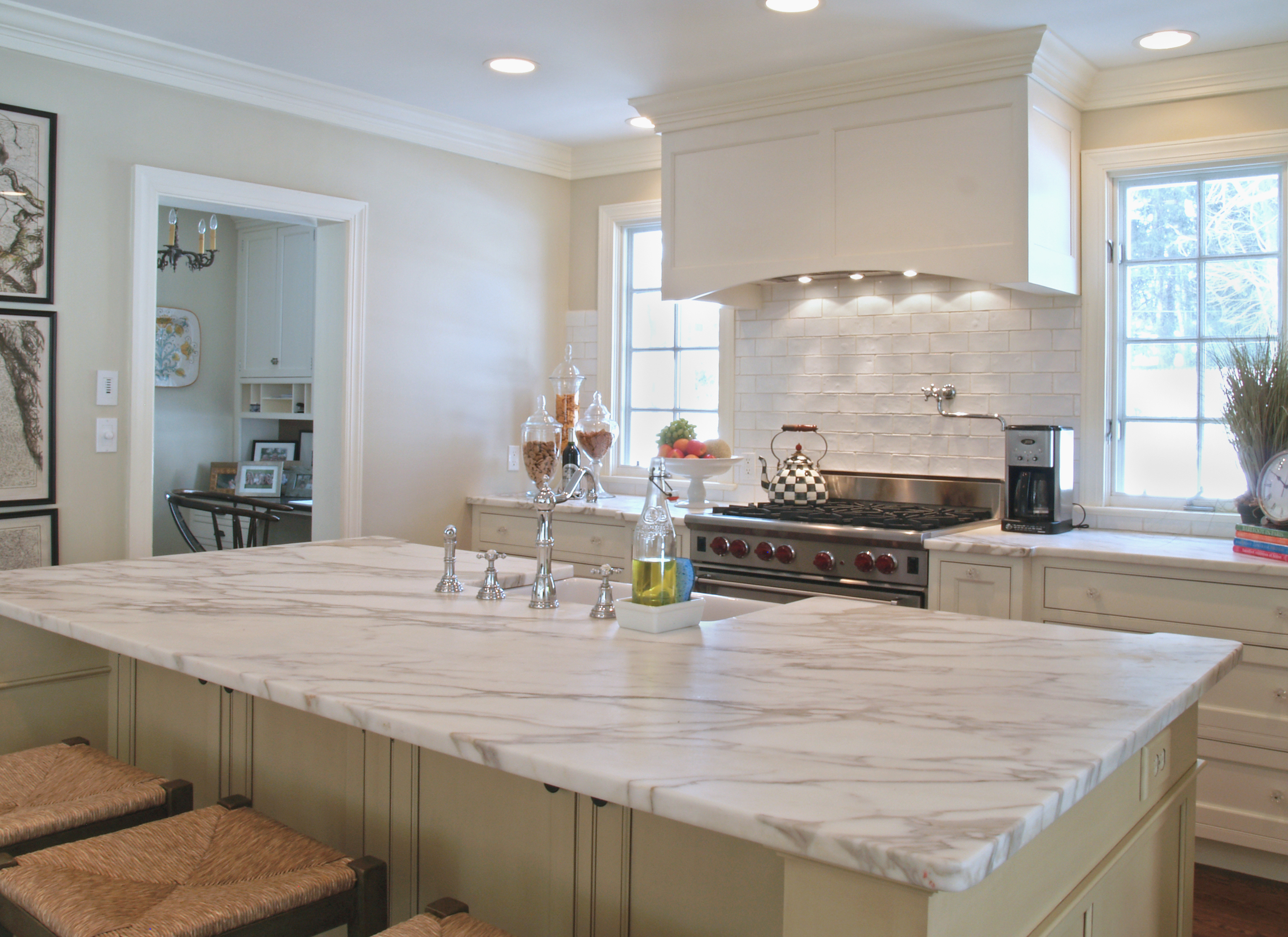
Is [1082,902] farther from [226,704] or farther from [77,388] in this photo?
[77,388]

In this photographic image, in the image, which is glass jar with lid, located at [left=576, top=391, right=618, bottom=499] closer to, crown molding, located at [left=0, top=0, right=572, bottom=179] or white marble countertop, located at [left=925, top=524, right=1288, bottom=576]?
white marble countertop, located at [left=925, top=524, right=1288, bottom=576]

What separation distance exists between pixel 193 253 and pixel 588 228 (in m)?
2.17

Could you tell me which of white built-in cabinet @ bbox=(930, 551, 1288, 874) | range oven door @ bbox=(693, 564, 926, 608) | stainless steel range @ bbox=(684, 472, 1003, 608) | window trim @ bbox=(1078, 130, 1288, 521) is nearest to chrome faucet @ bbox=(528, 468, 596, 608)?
range oven door @ bbox=(693, 564, 926, 608)

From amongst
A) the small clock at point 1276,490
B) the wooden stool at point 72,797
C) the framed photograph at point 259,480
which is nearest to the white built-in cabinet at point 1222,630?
the small clock at point 1276,490

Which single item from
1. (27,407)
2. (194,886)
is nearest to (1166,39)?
(194,886)

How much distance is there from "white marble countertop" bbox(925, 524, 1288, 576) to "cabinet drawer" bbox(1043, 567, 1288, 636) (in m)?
0.05

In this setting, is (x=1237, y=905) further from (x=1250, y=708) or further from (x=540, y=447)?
(x=540, y=447)

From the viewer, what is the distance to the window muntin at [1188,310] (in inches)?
136

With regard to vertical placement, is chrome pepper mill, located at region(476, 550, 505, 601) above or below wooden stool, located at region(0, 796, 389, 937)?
above

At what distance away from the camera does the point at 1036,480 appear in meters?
3.44

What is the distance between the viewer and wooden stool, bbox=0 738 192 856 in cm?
172

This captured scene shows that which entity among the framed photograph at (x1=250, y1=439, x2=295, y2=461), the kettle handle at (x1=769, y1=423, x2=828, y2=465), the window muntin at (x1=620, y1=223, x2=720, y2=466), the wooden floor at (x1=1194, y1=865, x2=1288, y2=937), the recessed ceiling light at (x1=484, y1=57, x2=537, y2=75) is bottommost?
the wooden floor at (x1=1194, y1=865, x2=1288, y2=937)

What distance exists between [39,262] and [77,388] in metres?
0.41

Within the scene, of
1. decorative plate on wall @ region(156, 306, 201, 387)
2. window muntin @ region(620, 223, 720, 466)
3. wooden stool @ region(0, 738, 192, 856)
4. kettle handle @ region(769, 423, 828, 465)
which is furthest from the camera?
decorative plate on wall @ region(156, 306, 201, 387)
